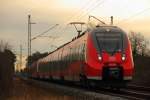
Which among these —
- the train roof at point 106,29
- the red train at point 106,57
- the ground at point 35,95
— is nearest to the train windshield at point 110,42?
the red train at point 106,57

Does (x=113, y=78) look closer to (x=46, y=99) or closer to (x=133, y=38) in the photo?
(x=46, y=99)

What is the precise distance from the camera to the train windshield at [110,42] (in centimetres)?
3147

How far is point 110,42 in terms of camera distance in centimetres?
3173

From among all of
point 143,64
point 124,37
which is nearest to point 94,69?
point 124,37

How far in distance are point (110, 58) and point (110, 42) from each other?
1.16m

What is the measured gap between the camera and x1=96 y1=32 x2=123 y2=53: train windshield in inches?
1239

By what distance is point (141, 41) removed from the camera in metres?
125

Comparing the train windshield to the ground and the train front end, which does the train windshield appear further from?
the ground

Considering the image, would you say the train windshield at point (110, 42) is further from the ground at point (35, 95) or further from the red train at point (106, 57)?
the ground at point (35, 95)

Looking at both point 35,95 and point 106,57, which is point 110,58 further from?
point 35,95

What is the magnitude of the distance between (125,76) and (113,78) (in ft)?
2.30

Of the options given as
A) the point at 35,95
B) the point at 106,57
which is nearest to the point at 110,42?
the point at 106,57

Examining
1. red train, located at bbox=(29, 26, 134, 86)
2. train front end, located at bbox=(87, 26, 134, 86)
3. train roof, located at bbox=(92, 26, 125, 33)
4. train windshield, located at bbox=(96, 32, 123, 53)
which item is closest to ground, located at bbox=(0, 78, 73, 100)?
red train, located at bbox=(29, 26, 134, 86)

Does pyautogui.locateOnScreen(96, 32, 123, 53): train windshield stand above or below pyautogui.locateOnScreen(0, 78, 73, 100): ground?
above
